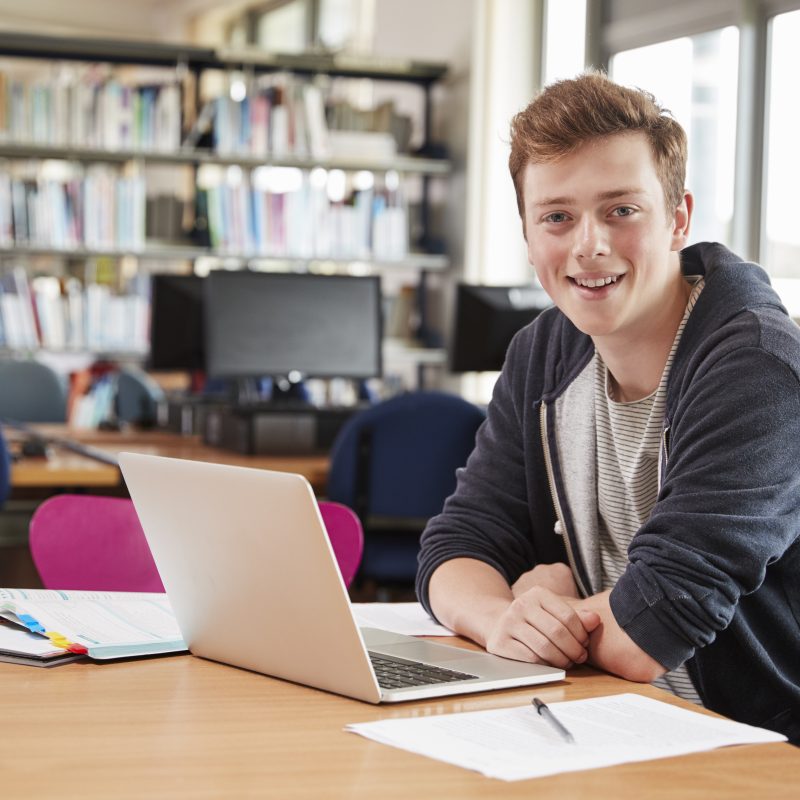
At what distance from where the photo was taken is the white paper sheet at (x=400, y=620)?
4.92 feet

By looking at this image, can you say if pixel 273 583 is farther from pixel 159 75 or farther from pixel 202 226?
pixel 159 75

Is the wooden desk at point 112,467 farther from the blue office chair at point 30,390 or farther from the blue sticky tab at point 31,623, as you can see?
the blue sticky tab at point 31,623

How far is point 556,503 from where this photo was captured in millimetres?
1682

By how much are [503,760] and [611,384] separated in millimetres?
788

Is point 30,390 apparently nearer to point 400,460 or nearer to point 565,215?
point 400,460

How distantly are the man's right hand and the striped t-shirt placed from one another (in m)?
0.26

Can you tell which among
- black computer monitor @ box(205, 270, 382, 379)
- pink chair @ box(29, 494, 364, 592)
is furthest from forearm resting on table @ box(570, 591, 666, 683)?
black computer monitor @ box(205, 270, 382, 379)

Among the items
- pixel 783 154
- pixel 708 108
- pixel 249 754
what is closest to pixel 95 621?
pixel 249 754

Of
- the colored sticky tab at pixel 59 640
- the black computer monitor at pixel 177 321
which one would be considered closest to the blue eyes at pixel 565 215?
the colored sticky tab at pixel 59 640

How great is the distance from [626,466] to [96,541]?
80 cm

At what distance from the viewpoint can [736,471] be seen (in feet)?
4.39

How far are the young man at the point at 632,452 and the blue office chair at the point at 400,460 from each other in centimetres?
164

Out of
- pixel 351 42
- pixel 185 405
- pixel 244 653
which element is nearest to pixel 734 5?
pixel 185 405

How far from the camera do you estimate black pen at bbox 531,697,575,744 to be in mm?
1017
